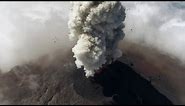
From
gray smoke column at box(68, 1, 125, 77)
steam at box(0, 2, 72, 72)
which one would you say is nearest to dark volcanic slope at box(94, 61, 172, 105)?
gray smoke column at box(68, 1, 125, 77)

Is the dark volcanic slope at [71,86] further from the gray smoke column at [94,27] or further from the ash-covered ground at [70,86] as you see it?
the gray smoke column at [94,27]

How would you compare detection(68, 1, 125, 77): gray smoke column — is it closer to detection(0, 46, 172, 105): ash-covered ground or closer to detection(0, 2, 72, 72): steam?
detection(0, 46, 172, 105): ash-covered ground

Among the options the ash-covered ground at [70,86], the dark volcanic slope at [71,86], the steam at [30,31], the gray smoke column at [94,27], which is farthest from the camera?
the steam at [30,31]

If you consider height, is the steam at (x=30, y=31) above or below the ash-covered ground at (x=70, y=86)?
below

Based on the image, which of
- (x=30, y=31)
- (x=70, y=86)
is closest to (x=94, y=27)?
(x=70, y=86)

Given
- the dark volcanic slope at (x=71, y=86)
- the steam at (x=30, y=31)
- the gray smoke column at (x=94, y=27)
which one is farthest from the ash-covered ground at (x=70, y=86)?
the steam at (x=30, y=31)

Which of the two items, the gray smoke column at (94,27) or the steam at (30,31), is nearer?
the gray smoke column at (94,27)

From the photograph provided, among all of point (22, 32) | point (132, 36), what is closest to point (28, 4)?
point (22, 32)
